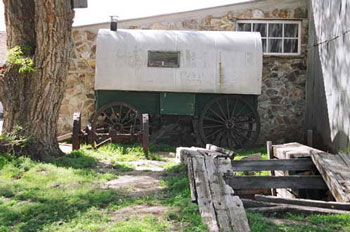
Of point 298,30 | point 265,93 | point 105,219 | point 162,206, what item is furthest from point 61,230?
point 298,30

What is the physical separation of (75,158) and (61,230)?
3.93m

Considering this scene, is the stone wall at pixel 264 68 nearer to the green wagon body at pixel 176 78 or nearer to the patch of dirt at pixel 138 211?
the green wagon body at pixel 176 78

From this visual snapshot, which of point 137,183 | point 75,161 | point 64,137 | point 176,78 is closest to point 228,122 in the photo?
point 176,78

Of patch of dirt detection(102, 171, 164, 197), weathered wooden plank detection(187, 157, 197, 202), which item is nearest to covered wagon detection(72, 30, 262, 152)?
patch of dirt detection(102, 171, 164, 197)

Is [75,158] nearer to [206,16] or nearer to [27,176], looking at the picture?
[27,176]

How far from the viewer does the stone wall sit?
11.6 metres

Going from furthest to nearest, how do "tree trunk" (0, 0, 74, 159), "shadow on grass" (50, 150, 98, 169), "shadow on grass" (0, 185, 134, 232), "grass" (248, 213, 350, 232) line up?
"tree trunk" (0, 0, 74, 159)
"shadow on grass" (50, 150, 98, 169)
"shadow on grass" (0, 185, 134, 232)
"grass" (248, 213, 350, 232)

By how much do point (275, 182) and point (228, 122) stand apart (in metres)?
4.92

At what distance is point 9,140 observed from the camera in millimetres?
7434

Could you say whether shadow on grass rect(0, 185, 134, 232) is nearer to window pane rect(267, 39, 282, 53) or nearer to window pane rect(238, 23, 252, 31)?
window pane rect(238, 23, 252, 31)

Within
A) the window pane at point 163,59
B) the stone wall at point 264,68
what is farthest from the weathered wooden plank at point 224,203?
the stone wall at point 264,68

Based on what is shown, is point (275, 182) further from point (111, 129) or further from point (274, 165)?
point (111, 129)

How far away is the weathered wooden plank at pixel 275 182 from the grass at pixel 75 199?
0.69 m

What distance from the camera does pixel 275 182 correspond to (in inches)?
224
